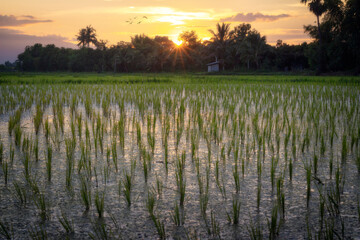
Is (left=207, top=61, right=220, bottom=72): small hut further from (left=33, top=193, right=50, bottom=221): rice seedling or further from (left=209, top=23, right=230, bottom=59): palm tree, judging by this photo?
(left=33, top=193, right=50, bottom=221): rice seedling

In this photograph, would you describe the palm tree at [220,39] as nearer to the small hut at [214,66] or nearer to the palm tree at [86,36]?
the small hut at [214,66]

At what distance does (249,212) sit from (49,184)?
3.91 ft

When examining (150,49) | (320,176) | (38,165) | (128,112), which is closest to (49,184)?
(38,165)

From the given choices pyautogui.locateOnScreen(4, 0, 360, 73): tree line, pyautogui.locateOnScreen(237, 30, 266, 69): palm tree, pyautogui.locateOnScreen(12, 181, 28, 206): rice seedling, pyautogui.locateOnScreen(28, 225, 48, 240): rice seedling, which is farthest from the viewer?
pyautogui.locateOnScreen(237, 30, 266, 69): palm tree

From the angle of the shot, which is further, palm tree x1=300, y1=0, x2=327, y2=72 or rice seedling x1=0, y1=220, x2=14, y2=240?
palm tree x1=300, y1=0, x2=327, y2=72

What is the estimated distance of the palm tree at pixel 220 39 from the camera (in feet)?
113

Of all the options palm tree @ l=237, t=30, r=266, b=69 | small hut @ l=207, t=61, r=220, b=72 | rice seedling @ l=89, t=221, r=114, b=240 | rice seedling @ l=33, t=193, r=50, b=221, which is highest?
palm tree @ l=237, t=30, r=266, b=69

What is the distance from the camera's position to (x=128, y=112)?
16.0ft

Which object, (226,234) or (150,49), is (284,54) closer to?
(150,49)

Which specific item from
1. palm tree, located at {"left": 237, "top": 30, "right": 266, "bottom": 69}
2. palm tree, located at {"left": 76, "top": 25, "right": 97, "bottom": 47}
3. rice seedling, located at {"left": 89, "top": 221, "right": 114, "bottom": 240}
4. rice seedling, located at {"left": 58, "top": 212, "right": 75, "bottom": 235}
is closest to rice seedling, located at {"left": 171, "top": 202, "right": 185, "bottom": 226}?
rice seedling, located at {"left": 89, "top": 221, "right": 114, "bottom": 240}

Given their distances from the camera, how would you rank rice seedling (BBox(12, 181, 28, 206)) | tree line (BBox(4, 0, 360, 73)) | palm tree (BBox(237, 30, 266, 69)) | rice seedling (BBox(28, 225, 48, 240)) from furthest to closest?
palm tree (BBox(237, 30, 266, 69)) < tree line (BBox(4, 0, 360, 73)) < rice seedling (BBox(12, 181, 28, 206)) < rice seedling (BBox(28, 225, 48, 240))

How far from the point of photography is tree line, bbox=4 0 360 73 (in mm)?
21938

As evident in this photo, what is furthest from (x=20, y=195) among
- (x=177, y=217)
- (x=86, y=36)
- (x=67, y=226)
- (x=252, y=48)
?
(x=86, y=36)

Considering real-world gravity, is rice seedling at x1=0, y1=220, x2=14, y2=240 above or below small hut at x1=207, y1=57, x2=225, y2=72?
below
